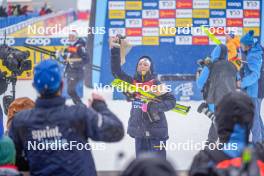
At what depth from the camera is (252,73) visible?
4863 mm

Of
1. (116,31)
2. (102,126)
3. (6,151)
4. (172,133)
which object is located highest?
(116,31)

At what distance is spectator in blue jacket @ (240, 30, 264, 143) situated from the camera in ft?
15.8

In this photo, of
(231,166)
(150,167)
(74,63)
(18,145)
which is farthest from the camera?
(74,63)

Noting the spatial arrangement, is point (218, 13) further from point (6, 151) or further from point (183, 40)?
point (6, 151)

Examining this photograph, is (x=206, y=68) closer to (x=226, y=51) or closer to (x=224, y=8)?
(x=226, y=51)

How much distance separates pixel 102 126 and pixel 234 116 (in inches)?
26.4

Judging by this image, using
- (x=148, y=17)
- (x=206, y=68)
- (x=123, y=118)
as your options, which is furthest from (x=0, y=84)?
(x=206, y=68)

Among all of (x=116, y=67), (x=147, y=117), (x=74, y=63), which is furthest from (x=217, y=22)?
(x=74, y=63)

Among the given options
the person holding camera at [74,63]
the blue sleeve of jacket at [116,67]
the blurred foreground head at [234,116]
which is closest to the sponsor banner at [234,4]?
the blue sleeve of jacket at [116,67]

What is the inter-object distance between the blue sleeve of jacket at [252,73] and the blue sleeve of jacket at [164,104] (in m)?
0.62

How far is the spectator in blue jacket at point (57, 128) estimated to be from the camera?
295 centimetres

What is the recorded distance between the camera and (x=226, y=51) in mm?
4879

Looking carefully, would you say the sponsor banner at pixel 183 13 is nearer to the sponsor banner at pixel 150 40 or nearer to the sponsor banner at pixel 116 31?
the sponsor banner at pixel 150 40

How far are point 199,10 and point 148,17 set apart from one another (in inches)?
17.4
